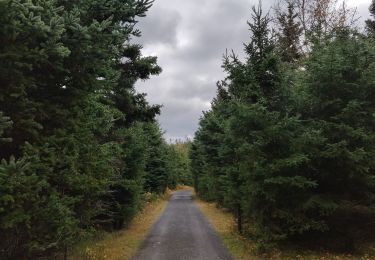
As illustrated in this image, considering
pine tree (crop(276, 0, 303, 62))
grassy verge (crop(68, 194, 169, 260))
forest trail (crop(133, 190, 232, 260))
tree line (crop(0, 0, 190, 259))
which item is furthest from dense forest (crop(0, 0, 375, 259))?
pine tree (crop(276, 0, 303, 62))

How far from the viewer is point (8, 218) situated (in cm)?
644

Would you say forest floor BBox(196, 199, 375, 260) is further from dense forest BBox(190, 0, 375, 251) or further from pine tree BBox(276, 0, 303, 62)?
pine tree BBox(276, 0, 303, 62)

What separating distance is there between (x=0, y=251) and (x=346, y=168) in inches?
410

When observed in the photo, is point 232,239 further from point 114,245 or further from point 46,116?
point 46,116

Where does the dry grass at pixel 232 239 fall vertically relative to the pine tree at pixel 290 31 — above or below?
below

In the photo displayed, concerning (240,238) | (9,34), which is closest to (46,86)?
(9,34)

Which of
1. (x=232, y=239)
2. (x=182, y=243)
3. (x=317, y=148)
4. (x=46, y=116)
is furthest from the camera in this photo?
(x=232, y=239)

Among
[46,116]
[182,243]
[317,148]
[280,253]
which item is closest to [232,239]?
[182,243]

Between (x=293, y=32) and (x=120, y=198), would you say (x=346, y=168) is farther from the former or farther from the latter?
(x=293, y=32)

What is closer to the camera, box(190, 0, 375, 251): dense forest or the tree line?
the tree line

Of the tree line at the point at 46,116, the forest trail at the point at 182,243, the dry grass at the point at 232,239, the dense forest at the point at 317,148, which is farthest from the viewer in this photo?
the dry grass at the point at 232,239

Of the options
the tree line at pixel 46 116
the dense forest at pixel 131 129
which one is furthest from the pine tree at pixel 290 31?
the tree line at pixel 46 116

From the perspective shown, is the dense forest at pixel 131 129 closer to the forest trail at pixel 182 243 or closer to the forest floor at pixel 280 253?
the forest floor at pixel 280 253

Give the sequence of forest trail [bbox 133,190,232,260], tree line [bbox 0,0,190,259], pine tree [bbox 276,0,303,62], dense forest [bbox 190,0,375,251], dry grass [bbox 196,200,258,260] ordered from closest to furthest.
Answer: tree line [bbox 0,0,190,259]
dense forest [bbox 190,0,375,251]
forest trail [bbox 133,190,232,260]
dry grass [bbox 196,200,258,260]
pine tree [bbox 276,0,303,62]
